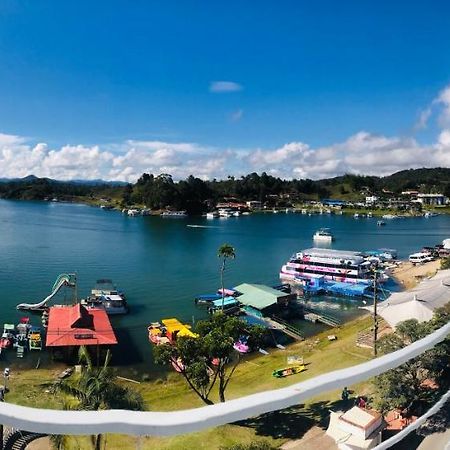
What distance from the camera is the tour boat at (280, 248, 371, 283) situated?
41.4 metres

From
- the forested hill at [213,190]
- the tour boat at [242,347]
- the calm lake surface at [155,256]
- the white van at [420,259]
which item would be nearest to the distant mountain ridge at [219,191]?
the forested hill at [213,190]

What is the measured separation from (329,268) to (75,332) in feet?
84.3

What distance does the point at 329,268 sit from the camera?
42688 millimetres

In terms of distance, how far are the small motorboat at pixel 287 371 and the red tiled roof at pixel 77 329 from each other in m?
8.19

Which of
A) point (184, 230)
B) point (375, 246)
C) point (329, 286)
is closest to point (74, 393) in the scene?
point (329, 286)

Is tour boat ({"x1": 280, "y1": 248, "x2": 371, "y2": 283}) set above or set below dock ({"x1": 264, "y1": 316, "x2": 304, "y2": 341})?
above

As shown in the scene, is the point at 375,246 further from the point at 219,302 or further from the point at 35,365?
the point at 35,365

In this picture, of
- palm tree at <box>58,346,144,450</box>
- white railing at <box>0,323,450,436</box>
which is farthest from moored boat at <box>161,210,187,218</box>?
white railing at <box>0,323,450,436</box>

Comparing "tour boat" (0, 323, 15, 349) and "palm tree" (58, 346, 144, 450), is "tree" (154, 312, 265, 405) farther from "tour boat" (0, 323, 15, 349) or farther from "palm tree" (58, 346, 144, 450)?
"tour boat" (0, 323, 15, 349)

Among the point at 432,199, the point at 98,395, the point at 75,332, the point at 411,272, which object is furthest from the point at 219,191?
the point at 98,395

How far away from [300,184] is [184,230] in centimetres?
8643

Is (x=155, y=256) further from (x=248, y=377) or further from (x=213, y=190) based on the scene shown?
(x=213, y=190)

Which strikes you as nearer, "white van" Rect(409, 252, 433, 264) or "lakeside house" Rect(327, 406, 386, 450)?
"lakeside house" Rect(327, 406, 386, 450)

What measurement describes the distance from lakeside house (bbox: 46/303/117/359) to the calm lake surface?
1280mm
